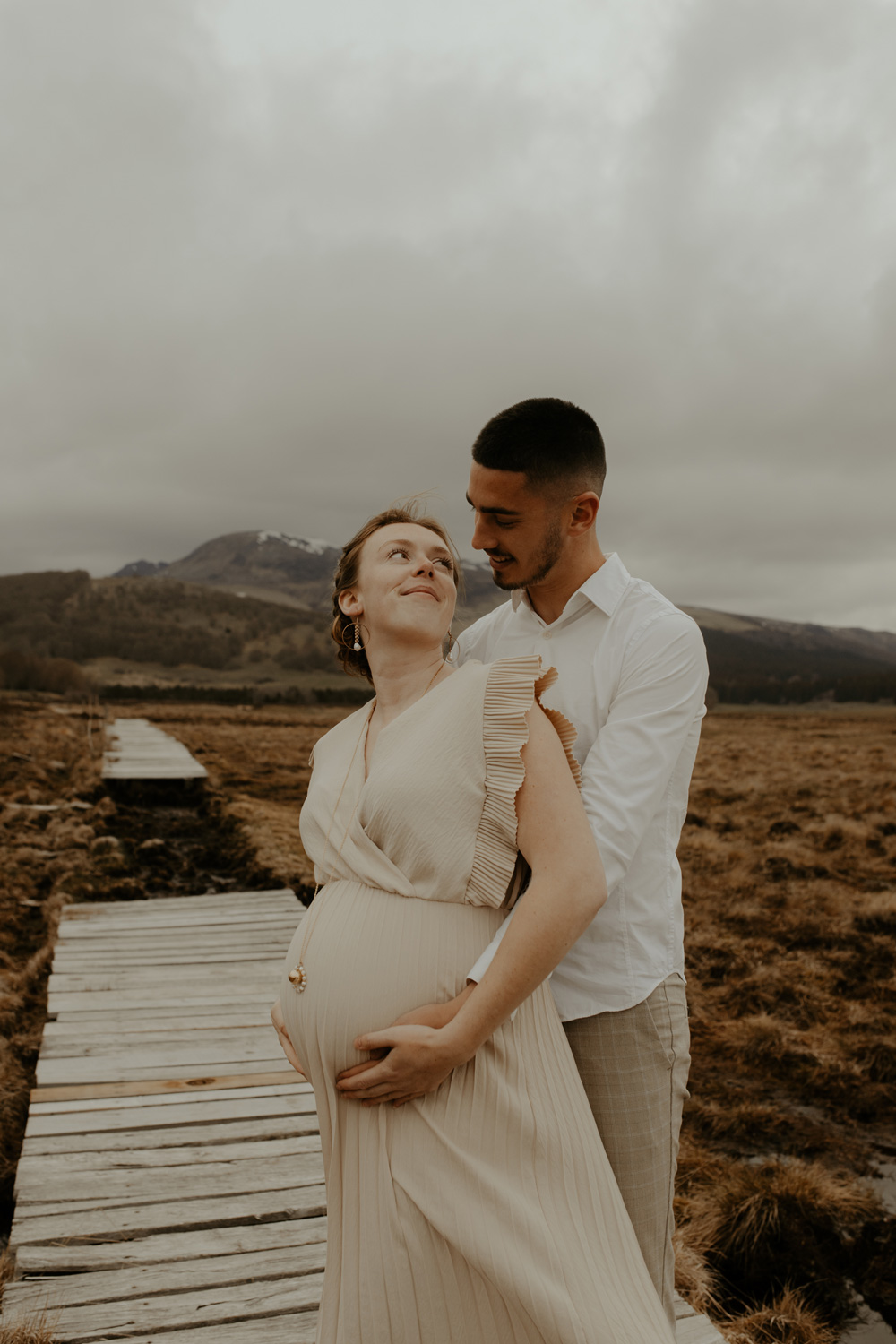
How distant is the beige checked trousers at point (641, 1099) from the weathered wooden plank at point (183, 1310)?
5.25 ft

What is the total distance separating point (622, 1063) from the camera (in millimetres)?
1951

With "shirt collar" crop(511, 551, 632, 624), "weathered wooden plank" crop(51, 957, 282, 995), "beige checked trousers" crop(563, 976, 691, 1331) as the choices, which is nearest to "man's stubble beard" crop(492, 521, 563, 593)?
"shirt collar" crop(511, 551, 632, 624)

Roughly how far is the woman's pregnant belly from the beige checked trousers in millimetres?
501

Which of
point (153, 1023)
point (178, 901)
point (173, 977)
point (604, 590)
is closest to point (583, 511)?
point (604, 590)

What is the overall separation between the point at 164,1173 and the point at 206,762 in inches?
728

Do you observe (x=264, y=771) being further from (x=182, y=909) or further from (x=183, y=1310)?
(x=183, y=1310)

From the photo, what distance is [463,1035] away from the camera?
5.11ft

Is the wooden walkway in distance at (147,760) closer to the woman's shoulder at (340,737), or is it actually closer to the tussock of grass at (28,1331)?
the tussock of grass at (28,1331)

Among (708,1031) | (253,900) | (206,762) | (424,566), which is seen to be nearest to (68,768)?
(206,762)

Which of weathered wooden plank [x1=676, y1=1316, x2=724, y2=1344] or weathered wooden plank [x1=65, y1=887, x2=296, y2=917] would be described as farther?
weathered wooden plank [x1=65, y1=887, x2=296, y2=917]

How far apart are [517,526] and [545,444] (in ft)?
0.80

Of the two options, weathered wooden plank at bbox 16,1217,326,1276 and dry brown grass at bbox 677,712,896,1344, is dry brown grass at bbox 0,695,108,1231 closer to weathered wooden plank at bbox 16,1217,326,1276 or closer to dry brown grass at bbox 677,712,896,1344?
weathered wooden plank at bbox 16,1217,326,1276

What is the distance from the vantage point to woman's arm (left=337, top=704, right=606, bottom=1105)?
61.2 inches

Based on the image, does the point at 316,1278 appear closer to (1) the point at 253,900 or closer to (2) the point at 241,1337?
(2) the point at 241,1337
